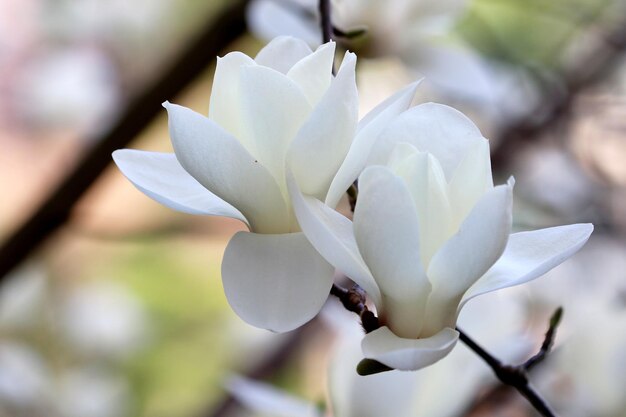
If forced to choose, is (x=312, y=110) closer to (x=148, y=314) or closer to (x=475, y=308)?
(x=475, y=308)

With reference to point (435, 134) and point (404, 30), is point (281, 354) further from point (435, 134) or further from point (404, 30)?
point (435, 134)

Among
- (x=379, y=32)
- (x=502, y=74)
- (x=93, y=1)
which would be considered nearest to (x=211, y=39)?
(x=379, y=32)

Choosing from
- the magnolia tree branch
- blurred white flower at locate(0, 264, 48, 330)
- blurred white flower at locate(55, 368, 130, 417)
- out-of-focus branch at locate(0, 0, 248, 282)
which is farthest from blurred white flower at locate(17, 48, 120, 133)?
the magnolia tree branch

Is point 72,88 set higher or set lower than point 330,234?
lower

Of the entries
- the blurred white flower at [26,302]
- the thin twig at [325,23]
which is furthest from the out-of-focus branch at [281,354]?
the thin twig at [325,23]

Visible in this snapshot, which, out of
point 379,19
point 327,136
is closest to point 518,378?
point 327,136
